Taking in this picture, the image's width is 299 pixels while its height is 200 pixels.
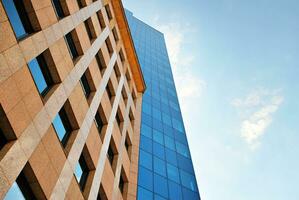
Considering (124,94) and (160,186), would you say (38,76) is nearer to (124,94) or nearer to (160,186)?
(160,186)

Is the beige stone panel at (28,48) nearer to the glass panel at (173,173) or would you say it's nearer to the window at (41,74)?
the window at (41,74)

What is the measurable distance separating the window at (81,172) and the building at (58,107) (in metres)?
0.05

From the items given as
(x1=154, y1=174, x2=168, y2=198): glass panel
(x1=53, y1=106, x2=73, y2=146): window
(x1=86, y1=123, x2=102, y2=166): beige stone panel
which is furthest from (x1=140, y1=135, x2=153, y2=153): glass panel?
(x1=53, y1=106, x2=73, y2=146): window

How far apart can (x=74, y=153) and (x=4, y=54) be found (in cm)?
619

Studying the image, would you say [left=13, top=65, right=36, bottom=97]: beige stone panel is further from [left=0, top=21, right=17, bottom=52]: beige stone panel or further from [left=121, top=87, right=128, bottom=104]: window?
[left=121, top=87, right=128, bottom=104]: window

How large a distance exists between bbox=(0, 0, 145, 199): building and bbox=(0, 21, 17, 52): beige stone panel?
0.04 metres

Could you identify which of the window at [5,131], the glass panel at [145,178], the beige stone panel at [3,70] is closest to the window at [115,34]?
the glass panel at [145,178]

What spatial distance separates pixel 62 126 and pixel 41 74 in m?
2.75

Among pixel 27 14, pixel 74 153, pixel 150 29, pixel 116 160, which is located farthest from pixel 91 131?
pixel 150 29

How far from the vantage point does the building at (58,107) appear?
1151 cm

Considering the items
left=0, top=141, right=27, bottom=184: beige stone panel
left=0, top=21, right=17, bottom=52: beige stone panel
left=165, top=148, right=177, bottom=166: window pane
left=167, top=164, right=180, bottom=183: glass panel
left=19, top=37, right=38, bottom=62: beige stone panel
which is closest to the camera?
left=0, top=141, right=27, bottom=184: beige stone panel

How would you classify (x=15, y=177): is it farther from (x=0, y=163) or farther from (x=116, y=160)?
(x=116, y=160)

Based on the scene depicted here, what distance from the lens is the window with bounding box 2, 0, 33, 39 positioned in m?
13.0

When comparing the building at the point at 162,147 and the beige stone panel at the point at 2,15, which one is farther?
the building at the point at 162,147
